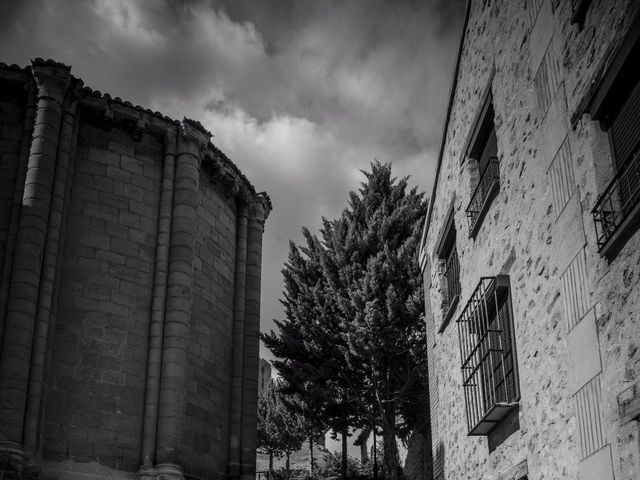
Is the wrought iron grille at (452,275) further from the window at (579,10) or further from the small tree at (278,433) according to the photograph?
the small tree at (278,433)

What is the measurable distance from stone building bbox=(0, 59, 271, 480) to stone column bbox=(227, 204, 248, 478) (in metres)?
0.05

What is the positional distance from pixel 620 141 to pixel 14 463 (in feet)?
36.7

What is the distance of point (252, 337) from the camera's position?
20.8 m

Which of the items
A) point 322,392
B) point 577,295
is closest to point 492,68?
point 577,295

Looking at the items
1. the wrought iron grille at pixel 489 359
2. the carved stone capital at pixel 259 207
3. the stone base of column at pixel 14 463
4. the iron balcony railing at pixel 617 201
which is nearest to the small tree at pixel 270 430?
the carved stone capital at pixel 259 207

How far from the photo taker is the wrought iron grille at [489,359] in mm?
10070

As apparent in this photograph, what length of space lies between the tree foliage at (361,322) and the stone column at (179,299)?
354 inches

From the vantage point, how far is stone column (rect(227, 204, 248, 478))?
19.3 meters

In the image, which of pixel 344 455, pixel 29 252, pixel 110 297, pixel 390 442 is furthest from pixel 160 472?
pixel 344 455

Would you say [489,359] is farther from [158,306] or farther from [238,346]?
[238,346]

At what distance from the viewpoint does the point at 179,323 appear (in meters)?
17.3

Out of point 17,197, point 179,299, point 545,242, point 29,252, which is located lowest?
point 545,242

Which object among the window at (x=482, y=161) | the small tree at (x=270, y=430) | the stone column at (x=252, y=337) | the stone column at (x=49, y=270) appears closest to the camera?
the window at (x=482, y=161)

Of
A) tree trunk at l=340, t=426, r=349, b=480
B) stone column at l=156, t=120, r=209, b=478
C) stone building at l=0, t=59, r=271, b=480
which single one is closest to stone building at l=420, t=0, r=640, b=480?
stone column at l=156, t=120, r=209, b=478
